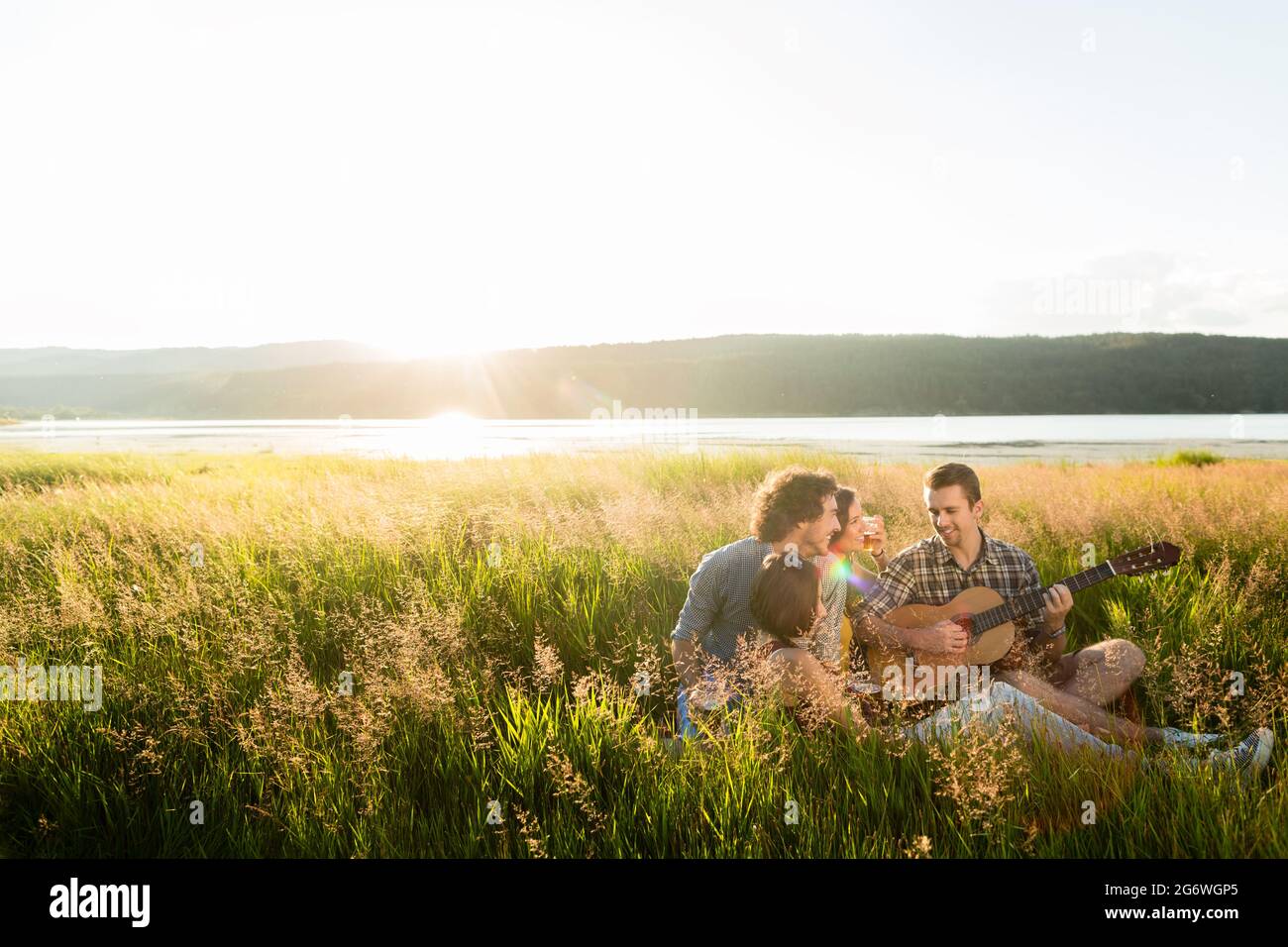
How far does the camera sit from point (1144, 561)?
4297mm

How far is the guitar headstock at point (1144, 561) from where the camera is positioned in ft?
13.8

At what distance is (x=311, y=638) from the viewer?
15.1 ft

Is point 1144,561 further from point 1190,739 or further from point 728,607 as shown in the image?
point 728,607

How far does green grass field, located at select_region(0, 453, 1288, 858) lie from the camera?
8.82 ft

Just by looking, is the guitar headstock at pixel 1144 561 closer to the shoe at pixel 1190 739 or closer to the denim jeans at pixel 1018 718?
the shoe at pixel 1190 739

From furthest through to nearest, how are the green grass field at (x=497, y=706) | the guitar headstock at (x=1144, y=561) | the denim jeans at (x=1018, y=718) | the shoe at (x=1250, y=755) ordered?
the guitar headstock at (x=1144, y=561) → the denim jeans at (x=1018, y=718) → the shoe at (x=1250, y=755) → the green grass field at (x=497, y=706)

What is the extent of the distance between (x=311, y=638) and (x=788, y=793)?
3215 mm

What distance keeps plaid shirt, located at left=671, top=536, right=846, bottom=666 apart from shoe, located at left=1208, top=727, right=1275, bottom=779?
155 cm

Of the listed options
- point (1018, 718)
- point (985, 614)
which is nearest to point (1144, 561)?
point (985, 614)

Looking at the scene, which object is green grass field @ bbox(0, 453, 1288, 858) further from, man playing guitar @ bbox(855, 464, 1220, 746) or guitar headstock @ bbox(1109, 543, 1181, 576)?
guitar headstock @ bbox(1109, 543, 1181, 576)

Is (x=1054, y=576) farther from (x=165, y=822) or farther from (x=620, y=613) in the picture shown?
(x=165, y=822)

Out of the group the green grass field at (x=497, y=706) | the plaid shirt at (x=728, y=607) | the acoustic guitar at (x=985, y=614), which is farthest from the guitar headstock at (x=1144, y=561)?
the plaid shirt at (x=728, y=607)

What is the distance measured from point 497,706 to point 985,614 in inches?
112
